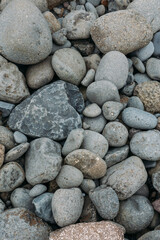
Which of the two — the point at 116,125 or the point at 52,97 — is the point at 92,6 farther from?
the point at 116,125

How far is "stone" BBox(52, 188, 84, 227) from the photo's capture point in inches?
100

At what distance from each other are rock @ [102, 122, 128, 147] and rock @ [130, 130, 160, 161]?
4.3 inches

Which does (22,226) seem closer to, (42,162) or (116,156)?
(42,162)

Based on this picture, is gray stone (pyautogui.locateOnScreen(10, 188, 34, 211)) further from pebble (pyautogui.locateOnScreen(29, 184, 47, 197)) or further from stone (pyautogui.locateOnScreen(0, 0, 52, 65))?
stone (pyautogui.locateOnScreen(0, 0, 52, 65))

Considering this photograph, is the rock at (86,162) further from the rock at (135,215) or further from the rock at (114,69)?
the rock at (114,69)

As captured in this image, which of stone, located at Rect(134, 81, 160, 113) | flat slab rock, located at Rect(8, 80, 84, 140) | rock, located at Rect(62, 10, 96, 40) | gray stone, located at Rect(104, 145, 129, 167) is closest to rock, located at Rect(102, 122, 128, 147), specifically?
gray stone, located at Rect(104, 145, 129, 167)

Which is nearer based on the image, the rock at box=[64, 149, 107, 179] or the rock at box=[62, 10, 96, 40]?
the rock at box=[64, 149, 107, 179]

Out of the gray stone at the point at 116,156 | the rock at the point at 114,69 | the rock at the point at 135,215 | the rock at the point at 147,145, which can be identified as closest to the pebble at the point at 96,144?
the gray stone at the point at 116,156

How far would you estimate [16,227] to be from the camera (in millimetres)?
2570

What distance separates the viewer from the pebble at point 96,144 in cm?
295

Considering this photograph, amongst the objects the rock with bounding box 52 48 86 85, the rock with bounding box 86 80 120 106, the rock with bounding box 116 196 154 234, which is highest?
the rock with bounding box 52 48 86 85

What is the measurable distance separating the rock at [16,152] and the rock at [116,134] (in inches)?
34.3

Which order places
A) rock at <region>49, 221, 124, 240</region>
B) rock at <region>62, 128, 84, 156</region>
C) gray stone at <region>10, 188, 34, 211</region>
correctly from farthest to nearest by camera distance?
rock at <region>62, 128, 84, 156</region> < gray stone at <region>10, 188, 34, 211</region> < rock at <region>49, 221, 124, 240</region>

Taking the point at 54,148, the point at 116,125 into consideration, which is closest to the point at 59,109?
the point at 54,148
